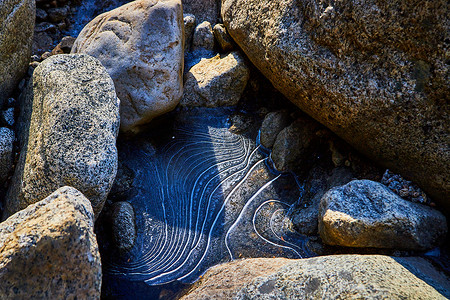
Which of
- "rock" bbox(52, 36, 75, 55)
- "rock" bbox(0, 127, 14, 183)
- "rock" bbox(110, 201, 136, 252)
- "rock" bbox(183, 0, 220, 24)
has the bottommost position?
"rock" bbox(110, 201, 136, 252)

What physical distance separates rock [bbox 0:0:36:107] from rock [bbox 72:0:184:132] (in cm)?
56

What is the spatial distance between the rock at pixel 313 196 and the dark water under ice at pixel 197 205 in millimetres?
98

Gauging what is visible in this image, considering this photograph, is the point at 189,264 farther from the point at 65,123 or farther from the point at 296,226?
the point at 65,123

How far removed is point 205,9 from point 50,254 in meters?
4.20

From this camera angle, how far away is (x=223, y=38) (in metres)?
4.58

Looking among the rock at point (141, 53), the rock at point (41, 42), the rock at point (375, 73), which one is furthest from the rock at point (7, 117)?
the rock at point (375, 73)

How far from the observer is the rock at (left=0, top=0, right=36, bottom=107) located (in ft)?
11.2

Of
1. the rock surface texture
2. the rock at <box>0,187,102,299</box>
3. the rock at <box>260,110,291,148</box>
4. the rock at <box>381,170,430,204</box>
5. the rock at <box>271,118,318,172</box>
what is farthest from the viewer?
the rock at <box>260,110,291,148</box>

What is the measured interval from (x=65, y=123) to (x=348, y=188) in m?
2.51

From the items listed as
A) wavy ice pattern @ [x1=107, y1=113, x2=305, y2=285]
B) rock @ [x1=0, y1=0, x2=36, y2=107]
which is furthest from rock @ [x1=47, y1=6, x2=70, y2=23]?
wavy ice pattern @ [x1=107, y1=113, x2=305, y2=285]

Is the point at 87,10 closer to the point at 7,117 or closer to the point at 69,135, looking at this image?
the point at 7,117

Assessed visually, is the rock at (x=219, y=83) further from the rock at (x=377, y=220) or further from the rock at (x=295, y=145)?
the rock at (x=377, y=220)

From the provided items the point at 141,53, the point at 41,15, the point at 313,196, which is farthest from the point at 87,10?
the point at 313,196

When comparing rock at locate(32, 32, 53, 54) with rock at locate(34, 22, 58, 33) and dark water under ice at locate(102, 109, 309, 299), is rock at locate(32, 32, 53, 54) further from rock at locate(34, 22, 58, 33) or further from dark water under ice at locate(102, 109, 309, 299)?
dark water under ice at locate(102, 109, 309, 299)
